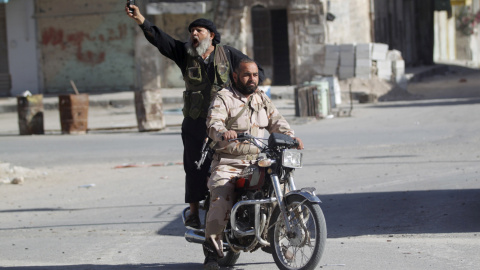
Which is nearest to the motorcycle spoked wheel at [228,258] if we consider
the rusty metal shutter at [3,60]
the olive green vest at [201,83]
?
the olive green vest at [201,83]

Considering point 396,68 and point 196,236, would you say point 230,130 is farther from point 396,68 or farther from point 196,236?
point 396,68

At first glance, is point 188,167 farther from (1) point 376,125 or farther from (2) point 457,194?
(1) point 376,125

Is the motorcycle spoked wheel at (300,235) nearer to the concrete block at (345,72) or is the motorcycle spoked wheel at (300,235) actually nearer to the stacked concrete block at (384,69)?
the concrete block at (345,72)

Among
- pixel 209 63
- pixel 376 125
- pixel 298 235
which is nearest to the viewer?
pixel 298 235

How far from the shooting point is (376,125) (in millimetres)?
17469

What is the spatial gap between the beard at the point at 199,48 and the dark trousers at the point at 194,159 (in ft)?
1.60

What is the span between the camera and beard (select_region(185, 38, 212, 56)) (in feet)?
20.3

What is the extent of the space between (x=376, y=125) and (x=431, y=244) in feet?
36.5

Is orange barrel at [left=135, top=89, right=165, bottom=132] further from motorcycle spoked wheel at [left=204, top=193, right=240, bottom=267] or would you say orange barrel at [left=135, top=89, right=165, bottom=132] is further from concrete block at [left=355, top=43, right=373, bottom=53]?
motorcycle spoked wheel at [left=204, top=193, right=240, bottom=267]

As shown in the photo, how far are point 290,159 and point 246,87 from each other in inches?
25.1

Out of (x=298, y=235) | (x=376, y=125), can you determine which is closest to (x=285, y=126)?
(x=298, y=235)

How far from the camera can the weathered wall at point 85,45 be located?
29500 mm

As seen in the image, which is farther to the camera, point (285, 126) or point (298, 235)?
point (285, 126)

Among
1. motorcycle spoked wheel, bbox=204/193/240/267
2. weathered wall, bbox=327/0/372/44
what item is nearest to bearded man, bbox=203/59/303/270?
motorcycle spoked wheel, bbox=204/193/240/267
